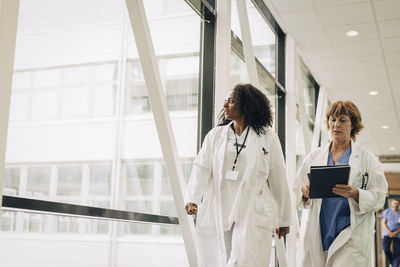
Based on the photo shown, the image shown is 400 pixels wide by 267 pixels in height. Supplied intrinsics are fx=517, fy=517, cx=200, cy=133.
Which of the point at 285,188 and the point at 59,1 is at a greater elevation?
the point at 59,1

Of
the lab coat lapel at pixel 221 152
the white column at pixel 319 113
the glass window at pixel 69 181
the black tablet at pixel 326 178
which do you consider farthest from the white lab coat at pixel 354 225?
the white column at pixel 319 113

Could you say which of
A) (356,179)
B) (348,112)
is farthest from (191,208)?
(348,112)

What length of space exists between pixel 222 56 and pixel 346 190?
1916 millimetres

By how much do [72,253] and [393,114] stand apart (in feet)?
29.7

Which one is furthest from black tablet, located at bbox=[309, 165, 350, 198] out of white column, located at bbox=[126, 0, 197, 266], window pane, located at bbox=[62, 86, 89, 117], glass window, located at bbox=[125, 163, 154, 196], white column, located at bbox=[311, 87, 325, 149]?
white column, located at bbox=[311, 87, 325, 149]

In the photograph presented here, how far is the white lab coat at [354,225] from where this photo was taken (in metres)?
2.89

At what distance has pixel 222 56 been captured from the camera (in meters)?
4.41

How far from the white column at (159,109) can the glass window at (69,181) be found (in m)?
0.63

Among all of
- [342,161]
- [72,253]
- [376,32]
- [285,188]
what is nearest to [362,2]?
[376,32]

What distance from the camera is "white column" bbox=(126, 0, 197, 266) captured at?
320cm

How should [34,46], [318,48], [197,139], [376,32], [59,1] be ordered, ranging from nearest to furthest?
[34,46] → [59,1] → [197,139] → [376,32] → [318,48]

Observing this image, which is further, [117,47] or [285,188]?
[117,47]

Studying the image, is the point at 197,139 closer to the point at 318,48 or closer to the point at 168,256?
the point at 168,256

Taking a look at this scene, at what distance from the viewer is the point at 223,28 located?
449 cm
